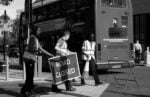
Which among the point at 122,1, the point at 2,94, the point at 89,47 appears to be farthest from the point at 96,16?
the point at 2,94

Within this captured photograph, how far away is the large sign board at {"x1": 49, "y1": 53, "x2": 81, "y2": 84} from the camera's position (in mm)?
10570

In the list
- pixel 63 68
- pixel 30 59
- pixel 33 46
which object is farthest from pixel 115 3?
pixel 30 59

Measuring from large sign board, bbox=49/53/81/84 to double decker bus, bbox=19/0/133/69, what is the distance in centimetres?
605

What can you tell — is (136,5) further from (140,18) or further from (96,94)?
(96,94)

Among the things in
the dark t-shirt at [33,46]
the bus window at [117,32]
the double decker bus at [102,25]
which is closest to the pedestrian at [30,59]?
the dark t-shirt at [33,46]

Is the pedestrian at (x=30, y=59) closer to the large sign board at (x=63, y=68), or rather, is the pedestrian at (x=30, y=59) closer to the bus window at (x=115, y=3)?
the large sign board at (x=63, y=68)

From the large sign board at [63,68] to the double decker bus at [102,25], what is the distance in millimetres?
6052

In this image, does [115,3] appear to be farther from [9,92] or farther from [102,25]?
[9,92]

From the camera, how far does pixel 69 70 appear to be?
436 inches

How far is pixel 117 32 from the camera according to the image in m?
17.8

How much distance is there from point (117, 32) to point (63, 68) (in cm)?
747

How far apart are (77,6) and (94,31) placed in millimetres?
1591

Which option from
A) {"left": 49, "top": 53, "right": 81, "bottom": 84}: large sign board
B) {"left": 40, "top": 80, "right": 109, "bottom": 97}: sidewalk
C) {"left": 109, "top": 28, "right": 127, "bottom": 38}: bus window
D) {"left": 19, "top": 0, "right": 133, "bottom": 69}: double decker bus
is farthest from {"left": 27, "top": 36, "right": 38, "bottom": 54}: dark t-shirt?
{"left": 109, "top": 28, "right": 127, "bottom": 38}: bus window

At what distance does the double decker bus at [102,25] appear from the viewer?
17.3 m
